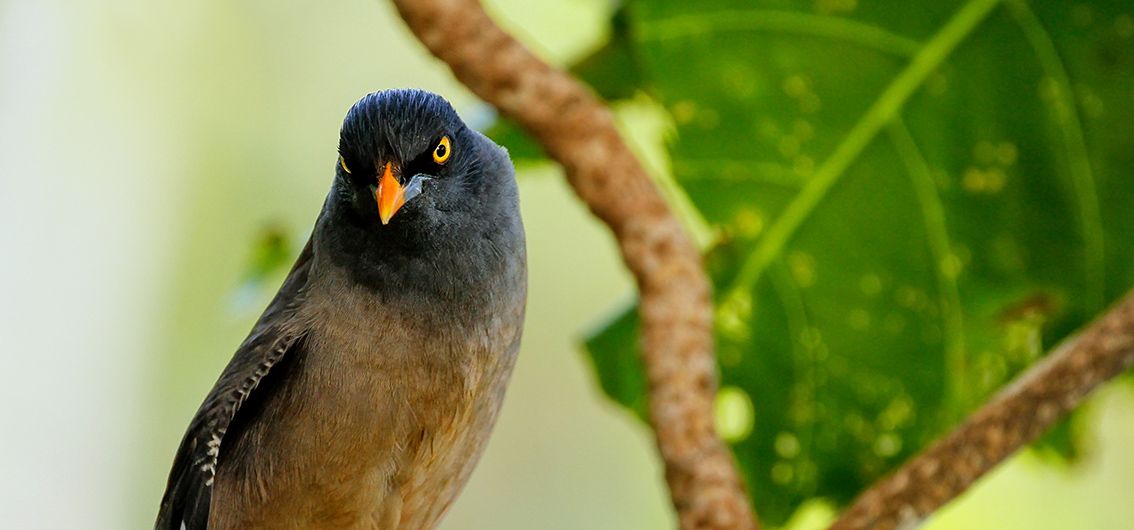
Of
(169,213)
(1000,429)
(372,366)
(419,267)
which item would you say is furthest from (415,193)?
(169,213)

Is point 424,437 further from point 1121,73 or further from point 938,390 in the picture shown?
point 1121,73

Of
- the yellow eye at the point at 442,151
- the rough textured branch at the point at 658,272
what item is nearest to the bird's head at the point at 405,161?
the yellow eye at the point at 442,151

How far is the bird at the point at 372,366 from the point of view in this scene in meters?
2.08

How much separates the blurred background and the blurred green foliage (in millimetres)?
138

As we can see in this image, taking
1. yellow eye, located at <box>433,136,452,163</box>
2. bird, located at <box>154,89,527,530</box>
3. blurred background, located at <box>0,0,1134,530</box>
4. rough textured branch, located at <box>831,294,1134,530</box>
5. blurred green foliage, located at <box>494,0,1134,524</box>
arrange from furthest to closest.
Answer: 1. blurred green foliage, located at <box>494,0,1134,524</box>
2. blurred background, located at <box>0,0,1134,530</box>
3. rough textured branch, located at <box>831,294,1134,530</box>
4. bird, located at <box>154,89,527,530</box>
5. yellow eye, located at <box>433,136,452,163</box>

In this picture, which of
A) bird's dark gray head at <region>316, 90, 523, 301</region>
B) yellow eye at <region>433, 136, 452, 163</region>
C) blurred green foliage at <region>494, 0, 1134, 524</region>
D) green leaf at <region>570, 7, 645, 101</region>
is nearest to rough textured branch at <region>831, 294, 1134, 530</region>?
blurred green foliage at <region>494, 0, 1134, 524</region>

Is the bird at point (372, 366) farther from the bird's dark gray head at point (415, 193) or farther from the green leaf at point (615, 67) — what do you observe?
the green leaf at point (615, 67)

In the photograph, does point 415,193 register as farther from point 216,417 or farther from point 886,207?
point 886,207

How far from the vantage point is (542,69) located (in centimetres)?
230

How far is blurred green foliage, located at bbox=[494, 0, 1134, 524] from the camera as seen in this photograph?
2.92 meters

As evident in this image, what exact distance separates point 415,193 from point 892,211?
1.45 m

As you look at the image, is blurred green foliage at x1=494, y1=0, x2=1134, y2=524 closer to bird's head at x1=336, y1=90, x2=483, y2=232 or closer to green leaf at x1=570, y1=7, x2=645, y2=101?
green leaf at x1=570, y1=7, x2=645, y2=101

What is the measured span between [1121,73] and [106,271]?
2.47 meters

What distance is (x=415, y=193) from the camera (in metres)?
1.95
